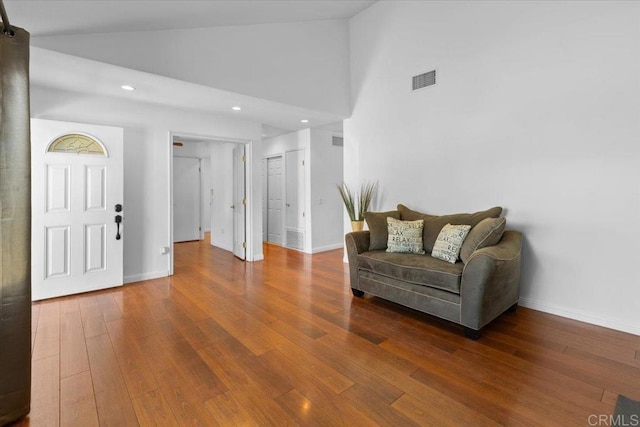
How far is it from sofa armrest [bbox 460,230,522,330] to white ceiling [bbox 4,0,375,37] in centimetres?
336

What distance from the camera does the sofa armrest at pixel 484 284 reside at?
239 cm

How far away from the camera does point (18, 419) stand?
159 centimetres

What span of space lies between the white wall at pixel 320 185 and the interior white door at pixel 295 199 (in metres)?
0.14

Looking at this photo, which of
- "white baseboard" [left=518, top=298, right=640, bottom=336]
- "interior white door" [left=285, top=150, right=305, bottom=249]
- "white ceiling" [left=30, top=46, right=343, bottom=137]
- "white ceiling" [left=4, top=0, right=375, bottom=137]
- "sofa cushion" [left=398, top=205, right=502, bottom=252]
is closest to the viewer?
"white ceiling" [left=4, top=0, right=375, bottom=137]

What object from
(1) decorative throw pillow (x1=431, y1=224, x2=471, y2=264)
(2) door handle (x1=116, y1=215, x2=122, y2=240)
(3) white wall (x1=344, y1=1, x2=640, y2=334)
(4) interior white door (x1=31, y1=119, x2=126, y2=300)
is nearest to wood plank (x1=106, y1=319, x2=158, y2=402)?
(4) interior white door (x1=31, y1=119, x2=126, y2=300)

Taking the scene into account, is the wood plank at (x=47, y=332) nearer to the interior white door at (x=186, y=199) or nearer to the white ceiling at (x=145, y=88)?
the white ceiling at (x=145, y=88)

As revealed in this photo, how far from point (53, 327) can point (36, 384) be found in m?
1.00

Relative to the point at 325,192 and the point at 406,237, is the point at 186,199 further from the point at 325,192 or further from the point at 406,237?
the point at 406,237

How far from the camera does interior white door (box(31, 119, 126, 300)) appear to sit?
3311mm

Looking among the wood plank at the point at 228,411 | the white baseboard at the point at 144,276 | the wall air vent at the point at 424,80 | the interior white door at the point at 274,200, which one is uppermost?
the wall air vent at the point at 424,80

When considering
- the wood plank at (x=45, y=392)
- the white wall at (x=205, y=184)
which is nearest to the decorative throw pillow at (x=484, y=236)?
the wood plank at (x=45, y=392)

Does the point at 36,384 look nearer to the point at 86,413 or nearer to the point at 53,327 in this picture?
the point at 86,413

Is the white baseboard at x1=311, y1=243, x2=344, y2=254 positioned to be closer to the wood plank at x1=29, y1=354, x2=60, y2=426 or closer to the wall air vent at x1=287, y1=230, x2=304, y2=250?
the wall air vent at x1=287, y1=230, x2=304, y2=250

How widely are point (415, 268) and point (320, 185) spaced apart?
3.49m
